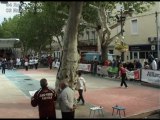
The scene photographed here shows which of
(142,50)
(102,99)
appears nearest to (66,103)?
(102,99)

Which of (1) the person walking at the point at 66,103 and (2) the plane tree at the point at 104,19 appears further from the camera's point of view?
(2) the plane tree at the point at 104,19

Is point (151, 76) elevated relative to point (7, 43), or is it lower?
lower

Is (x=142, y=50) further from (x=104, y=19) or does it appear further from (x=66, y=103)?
(x=66, y=103)

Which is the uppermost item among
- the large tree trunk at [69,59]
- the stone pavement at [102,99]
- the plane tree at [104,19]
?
the plane tree at [104,19]

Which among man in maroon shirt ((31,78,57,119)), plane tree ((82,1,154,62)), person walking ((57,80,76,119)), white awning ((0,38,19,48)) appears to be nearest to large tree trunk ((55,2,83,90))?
person walking ((57,80,76,119))

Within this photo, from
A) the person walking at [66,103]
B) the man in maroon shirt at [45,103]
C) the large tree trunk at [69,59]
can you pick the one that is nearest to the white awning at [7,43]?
the large tree trunk at [69,59]

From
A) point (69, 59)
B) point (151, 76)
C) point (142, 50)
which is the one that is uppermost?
point (142, 50)

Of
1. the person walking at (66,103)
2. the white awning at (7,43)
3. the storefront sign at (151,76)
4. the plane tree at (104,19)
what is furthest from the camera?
the white awning at (7,43)

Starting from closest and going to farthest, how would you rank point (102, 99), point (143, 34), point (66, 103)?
point (66, 103)
point (102, 99)
point (143, 34)

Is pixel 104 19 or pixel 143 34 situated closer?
pixel 104 19

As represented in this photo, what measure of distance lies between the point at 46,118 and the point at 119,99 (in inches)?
399

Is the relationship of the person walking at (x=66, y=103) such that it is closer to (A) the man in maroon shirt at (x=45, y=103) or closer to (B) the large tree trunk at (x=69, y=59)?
(A) the man in maroon shirt at (x=45, y=103)

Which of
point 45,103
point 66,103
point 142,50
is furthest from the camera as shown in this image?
point 142,50

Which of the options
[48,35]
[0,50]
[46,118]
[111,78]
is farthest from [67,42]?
[0,50]
